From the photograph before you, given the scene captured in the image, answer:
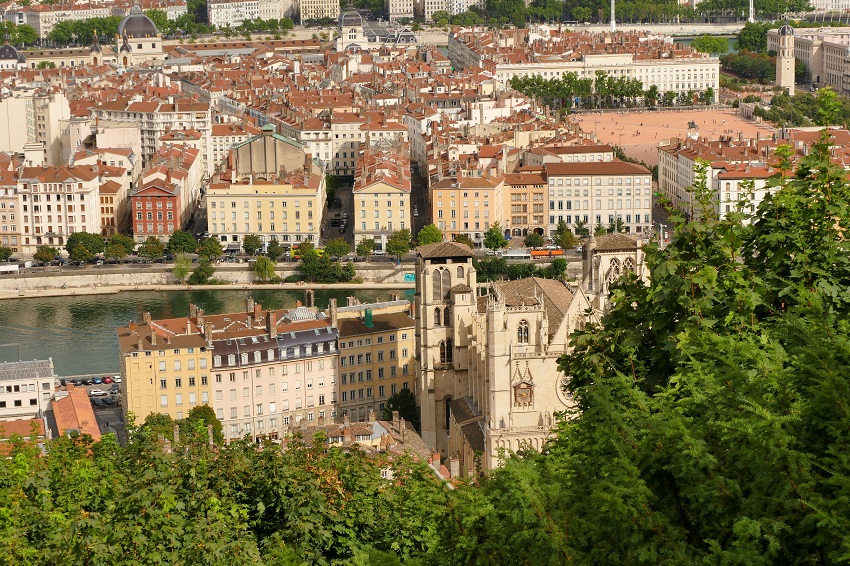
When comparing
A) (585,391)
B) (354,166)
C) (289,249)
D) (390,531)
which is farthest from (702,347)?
(354,166)

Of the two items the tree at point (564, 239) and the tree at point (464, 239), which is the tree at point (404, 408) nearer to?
the tree at point (464, 239)

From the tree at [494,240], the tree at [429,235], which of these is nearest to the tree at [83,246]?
the tree at [429,235]

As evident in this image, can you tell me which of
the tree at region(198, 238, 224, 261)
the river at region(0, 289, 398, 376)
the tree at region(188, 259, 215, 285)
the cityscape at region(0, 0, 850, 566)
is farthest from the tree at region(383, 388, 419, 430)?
the tree at region(198, 238, 224, 261)

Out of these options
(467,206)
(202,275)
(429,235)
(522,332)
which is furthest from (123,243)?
(522,332)

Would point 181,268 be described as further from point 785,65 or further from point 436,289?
point 785,65

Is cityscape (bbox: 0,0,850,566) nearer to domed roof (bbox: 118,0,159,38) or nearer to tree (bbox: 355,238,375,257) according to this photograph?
tree (bbox: 355,238,375,257)

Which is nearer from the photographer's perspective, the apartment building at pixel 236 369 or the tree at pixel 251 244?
the apartment building at pixel 236 369
